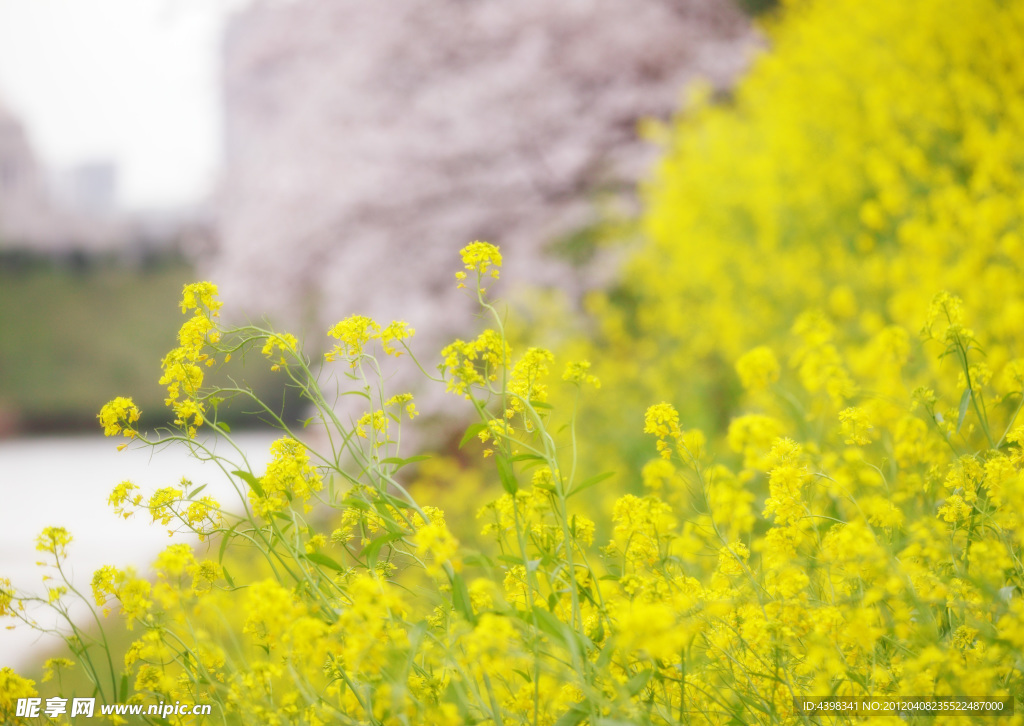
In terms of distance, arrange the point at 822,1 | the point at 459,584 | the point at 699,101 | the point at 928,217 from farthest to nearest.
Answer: the point at 822,1 → the point at 699,101 → the point at 928,217 → the point at 459,584

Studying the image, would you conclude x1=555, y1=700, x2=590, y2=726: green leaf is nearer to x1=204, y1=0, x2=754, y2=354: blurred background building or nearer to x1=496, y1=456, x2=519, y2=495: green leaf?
x1=496, y1=456, x2=519, y2=495: green leaf

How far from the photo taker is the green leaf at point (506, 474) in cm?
89

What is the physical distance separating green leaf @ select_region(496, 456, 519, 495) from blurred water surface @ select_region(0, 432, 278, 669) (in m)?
3.55

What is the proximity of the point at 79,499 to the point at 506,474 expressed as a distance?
6.76 meters

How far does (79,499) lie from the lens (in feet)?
20.3

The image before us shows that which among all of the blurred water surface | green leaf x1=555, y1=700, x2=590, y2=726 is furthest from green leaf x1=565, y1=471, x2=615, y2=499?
the blurred water surface

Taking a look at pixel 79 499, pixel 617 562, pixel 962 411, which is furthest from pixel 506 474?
pixel 79 499

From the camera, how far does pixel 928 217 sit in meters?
2.90

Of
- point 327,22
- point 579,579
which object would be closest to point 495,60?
point 327,22

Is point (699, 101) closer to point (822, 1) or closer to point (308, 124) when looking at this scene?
point (822, 1)

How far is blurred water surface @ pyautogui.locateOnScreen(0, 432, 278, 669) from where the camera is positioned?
190 inches

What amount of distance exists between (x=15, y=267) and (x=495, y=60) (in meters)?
7.97

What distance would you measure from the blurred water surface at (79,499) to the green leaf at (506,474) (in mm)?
3547

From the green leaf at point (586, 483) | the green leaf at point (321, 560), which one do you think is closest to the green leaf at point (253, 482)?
the green leaf at point (321, 560)
